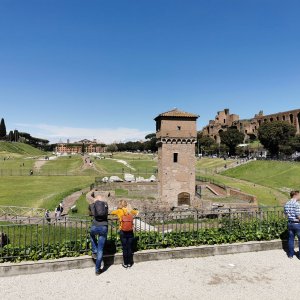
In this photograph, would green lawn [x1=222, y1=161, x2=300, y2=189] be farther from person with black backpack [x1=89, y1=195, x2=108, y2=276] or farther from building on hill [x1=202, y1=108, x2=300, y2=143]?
building on hill [x1=202, y1=108, x2=300, y2=143]

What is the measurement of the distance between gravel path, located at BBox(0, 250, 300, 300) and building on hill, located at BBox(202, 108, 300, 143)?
342 feet

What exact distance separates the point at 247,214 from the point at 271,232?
200cm

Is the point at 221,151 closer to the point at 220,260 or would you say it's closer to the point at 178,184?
the point at 178,184

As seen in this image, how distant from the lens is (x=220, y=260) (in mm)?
10445

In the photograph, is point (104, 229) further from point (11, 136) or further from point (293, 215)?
point (11, 136)

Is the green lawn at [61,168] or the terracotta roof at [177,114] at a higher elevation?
the terracotta roof at [177,114]

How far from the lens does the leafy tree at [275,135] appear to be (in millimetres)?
75238

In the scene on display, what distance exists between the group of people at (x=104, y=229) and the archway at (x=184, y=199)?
940 inches

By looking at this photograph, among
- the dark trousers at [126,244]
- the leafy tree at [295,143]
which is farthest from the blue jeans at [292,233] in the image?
the leafy tree at [295,143]

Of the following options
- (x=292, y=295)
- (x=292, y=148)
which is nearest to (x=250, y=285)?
(x=292, y=295)

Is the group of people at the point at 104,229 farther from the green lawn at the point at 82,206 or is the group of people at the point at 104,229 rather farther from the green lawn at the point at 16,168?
the green lawn at the point at 16,168

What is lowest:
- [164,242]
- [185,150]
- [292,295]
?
[292,295]

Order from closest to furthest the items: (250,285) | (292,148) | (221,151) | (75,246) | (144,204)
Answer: (250,285)
(75,246)
(144,204)
(292,148)
(221,151)

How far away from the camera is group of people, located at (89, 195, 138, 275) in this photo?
9267 millimetres
